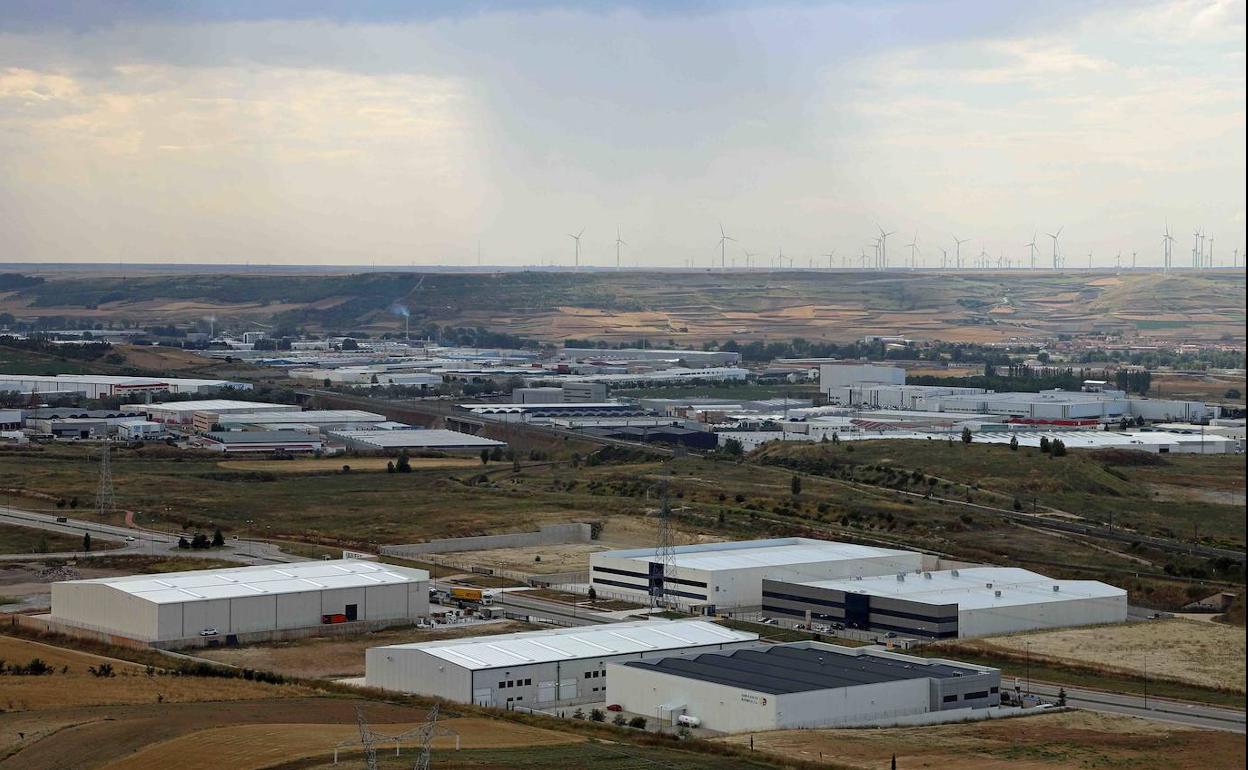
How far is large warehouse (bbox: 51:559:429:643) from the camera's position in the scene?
3431 cm

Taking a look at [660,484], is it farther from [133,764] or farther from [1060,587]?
[133,764]

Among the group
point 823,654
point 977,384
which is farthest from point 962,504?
point 977,384

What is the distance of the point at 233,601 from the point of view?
3497 cm

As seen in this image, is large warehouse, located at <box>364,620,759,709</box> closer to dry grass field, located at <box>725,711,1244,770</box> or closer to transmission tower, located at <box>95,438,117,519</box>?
dry grass field, located at <box>725,711,1244,770</box>

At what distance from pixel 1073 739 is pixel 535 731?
24.6 feet

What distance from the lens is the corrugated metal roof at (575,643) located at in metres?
30.0

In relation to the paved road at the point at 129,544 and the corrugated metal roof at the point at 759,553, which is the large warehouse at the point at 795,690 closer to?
the corrugated metal roof at the point at 759,553

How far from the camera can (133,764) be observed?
77.6 ft

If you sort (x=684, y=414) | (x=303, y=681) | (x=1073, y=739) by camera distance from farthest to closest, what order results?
(x=684, y=414)
(x=303, y=681)
(x=1073, y=739)

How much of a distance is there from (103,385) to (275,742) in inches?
2697

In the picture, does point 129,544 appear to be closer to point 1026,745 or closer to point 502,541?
point 502,541

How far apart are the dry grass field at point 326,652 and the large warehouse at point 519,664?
0.80m

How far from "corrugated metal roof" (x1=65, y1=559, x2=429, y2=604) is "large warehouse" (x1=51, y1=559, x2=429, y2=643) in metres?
0.02

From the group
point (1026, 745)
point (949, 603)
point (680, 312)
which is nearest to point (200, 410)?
point (949, 603)
